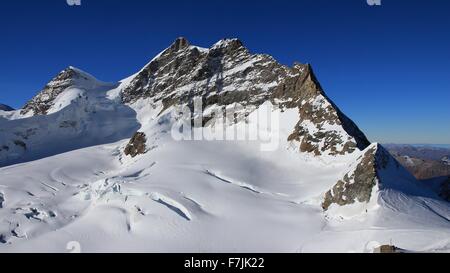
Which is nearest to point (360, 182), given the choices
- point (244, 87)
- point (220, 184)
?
point (220, 184)

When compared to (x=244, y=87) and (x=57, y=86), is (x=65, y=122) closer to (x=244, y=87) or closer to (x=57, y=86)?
(x=57, y=86)

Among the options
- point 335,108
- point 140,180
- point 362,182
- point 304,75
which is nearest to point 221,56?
point 304,75

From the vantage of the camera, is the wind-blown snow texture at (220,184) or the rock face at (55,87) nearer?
the wind-blown snow texture at (220,184)

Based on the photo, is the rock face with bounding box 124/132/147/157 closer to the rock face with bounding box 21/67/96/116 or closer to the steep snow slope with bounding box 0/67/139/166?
the steep snow slope with bounding box 0/67/139/166

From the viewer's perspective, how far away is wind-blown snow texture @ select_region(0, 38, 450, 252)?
3781cm

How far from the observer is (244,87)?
3354 inches

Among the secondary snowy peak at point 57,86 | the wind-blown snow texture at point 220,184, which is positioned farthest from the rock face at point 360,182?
the secondary snowy peak at point 57,86

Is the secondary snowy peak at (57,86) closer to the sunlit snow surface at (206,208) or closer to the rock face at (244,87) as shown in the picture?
the rock face at (244,87)

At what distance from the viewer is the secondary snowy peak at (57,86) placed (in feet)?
325

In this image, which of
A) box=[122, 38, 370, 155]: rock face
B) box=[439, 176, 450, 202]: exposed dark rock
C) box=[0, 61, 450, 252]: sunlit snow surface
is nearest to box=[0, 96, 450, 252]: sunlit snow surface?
box=[0, 61, 450, 252]: sunlit snow surface

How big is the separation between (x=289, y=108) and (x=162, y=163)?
25205 millimetres

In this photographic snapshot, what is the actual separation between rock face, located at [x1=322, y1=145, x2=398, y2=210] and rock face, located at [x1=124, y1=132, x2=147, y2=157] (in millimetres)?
34865

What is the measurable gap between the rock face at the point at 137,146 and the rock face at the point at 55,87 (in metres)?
35.4

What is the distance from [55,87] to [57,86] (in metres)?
0.55
